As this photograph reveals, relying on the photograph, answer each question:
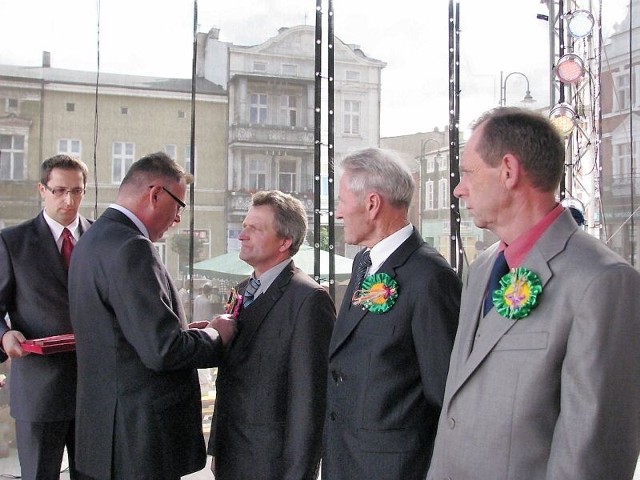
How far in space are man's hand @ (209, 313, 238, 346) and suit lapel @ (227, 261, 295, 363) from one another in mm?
36

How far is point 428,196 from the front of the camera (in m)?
5.41

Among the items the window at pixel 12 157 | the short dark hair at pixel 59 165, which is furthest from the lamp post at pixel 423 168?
the short dark hair at pixel 59 165

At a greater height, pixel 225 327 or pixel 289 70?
pixel 289 70

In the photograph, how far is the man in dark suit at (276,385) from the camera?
1.95 m

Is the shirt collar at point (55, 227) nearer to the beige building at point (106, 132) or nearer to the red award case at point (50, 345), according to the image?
the red award case at point (50, 345)

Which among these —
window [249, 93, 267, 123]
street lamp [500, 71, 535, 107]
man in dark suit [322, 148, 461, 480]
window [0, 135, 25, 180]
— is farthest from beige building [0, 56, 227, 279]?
man in dark suit [322, 148, 461, 480]

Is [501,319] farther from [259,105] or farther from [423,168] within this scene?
[423,168]

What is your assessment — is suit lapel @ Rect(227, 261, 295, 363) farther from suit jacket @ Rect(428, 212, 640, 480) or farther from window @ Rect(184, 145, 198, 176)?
window @ Rect(184, 145, 198, 176)

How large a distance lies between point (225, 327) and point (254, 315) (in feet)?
0.33

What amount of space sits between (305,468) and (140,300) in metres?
0.68

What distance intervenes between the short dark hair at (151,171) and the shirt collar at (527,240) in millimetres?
1078

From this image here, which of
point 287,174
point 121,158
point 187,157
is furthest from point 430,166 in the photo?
point 121,158

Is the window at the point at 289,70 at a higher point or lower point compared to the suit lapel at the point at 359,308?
higher

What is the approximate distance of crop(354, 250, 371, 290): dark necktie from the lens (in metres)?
1.83
